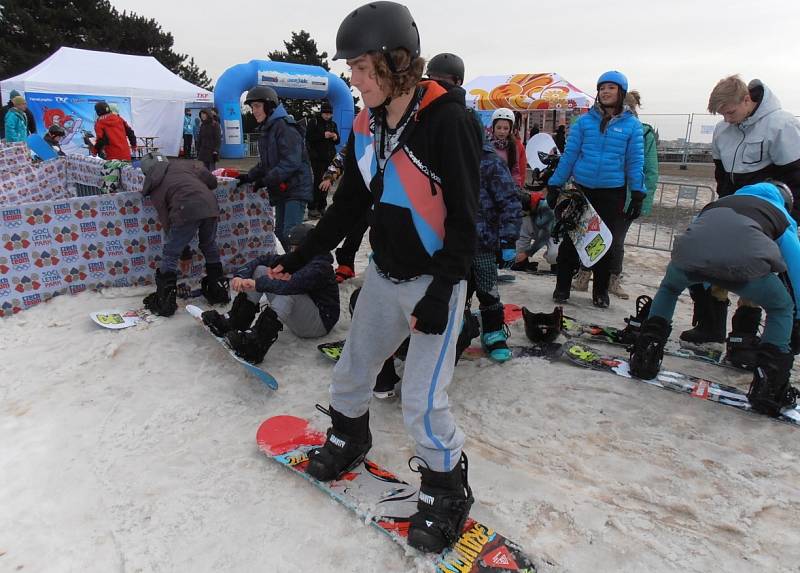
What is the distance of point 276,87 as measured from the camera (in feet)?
64.0

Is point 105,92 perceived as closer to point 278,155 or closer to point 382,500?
point 278,155

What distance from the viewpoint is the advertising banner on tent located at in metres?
17.1

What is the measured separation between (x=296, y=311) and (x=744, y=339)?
3.26 m

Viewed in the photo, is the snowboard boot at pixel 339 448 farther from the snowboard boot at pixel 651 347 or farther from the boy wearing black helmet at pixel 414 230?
the snowboard boot at pixel 651 347

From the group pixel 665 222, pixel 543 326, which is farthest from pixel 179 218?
pixel 665 222

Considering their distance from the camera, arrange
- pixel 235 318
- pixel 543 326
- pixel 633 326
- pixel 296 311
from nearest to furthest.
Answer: pixel 235 318, pixel 296 311, pixel 633 326, pixel 543 326

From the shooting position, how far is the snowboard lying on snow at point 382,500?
2199 millimetres

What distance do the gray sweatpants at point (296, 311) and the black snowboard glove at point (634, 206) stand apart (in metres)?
3.22

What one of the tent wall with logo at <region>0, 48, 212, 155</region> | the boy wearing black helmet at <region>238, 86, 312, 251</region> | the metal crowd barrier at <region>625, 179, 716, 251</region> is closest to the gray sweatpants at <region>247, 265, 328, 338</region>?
the boy wearing black helmet at <region>238, 86, 312, 251</region>

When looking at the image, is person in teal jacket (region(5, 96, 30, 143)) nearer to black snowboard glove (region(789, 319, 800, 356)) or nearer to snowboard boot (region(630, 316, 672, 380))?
snowboard boot (region(630, 316, 672, 380))

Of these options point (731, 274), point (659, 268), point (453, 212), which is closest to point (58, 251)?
point (453, 212)

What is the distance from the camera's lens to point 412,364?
2.20 m

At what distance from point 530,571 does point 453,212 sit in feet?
4.81

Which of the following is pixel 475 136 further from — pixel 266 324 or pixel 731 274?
pixel 266 324
